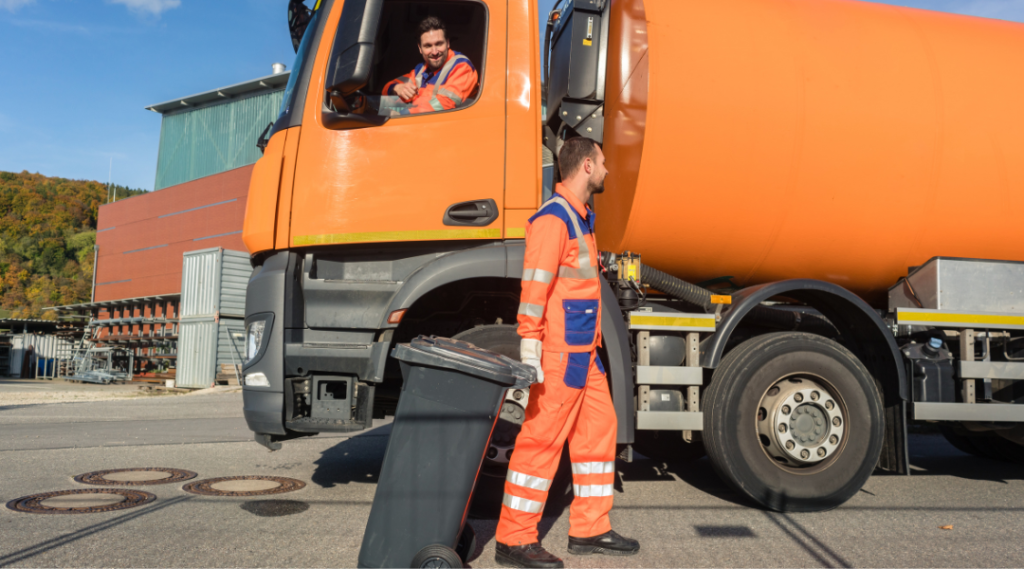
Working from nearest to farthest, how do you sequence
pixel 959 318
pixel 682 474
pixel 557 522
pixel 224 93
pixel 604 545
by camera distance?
pixel 604 545
pixel 557 522
pixel 959 318
pixel 682 474
pixel 224 93

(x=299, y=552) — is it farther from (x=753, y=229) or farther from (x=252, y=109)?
(x=252, y=109)

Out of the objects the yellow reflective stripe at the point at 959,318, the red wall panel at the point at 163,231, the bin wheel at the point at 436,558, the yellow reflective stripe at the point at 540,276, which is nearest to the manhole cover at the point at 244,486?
the bin wheel at the point at 436,558

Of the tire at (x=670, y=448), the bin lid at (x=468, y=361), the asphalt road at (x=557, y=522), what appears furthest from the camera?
the tire at (x=670, y=448)

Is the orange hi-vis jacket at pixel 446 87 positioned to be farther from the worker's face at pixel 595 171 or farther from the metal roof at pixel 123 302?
the metal roof at pixel 123 302

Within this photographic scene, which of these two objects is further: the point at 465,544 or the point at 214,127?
the point at 214,127

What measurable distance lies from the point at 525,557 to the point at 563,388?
28.6 inches

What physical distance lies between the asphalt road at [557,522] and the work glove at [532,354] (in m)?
0.76

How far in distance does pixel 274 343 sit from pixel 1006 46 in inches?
187

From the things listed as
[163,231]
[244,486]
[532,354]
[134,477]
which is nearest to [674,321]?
[532,354]

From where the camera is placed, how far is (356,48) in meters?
3.39

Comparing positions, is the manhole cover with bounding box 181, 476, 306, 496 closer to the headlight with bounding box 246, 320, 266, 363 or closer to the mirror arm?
the headlight with bounding box 246, 320, 266, 363

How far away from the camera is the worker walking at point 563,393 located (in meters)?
3.03

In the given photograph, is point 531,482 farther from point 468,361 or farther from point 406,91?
point 406,91

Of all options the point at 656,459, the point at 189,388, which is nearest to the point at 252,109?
the point at 189,388
